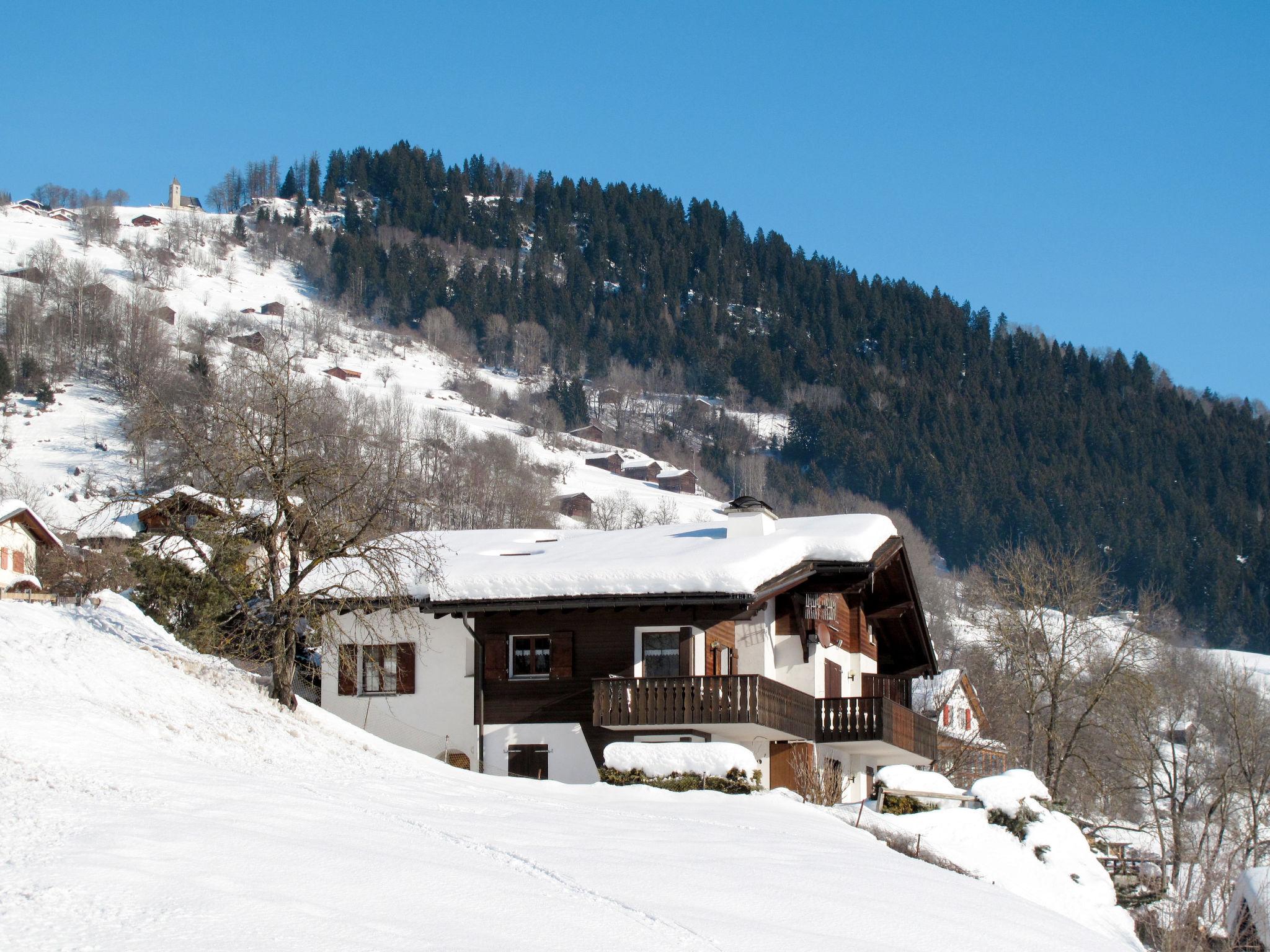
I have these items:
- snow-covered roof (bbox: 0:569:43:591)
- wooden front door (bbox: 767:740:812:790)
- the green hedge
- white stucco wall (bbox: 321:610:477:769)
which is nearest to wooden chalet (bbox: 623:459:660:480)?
snow-covered roof (bbox: 0:569:43:591)

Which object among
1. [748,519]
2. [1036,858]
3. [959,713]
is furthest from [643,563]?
[959,713]

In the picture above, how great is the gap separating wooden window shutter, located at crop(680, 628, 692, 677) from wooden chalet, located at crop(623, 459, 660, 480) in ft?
396

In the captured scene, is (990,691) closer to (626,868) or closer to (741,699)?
(741,699)

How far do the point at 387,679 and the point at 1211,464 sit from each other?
174459mm

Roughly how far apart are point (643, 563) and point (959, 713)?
3937 cm

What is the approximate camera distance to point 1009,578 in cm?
4203

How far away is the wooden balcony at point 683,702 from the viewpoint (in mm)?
25891

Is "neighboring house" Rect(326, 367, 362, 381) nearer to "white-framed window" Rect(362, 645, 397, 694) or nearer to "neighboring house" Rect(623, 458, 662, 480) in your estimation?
"neighboring house" Rect(623, 458, 662, 480)

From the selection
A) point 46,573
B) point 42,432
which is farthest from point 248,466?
point 42,432

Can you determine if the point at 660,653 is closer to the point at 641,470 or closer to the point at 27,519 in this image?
the point at 27,519

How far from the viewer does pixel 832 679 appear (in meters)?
31.6

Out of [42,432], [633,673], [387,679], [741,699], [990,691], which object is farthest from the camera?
[42,432]

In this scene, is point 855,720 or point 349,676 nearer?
point 855,720

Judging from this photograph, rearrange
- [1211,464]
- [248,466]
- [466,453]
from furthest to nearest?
[1211,464] → [466,453] → [248,466]
